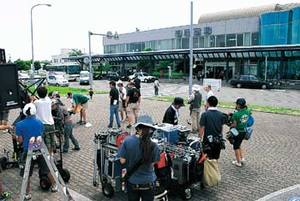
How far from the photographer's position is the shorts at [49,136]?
22.5ft

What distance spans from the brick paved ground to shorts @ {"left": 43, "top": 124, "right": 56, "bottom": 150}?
2.58 ft

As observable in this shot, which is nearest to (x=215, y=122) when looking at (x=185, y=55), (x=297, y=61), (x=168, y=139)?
(x=168, y=139)

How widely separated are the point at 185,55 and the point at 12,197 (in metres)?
47.5

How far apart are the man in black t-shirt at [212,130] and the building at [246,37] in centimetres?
3745

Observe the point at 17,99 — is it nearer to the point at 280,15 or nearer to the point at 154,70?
the point at 280,15

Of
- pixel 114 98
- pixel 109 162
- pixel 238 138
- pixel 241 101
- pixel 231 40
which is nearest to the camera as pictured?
pixel 109 162

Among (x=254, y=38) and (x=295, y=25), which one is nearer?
(x=295, y=25)

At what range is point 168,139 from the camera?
6566 millimetres

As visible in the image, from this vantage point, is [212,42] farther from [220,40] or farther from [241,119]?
[241,119]

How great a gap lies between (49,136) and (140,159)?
3513 millimetres

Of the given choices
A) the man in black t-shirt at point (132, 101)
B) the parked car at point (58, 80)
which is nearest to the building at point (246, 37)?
the parked car at point (58, 80)

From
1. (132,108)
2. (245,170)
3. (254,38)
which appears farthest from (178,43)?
(245,170)

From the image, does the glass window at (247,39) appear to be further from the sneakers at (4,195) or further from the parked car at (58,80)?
the sneakers at (4,195)

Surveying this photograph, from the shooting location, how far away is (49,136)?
697 cm
